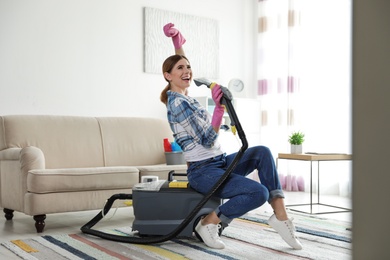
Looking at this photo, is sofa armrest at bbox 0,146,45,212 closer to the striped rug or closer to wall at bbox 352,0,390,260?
the striped rug

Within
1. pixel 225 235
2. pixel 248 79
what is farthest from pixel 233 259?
pixel 248 79

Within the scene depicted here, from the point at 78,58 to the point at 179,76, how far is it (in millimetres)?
2097

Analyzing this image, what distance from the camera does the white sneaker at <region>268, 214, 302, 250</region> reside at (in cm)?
225

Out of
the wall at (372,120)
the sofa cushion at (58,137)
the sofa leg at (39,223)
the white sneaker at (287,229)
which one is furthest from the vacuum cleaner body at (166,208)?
the wall at (372,120)

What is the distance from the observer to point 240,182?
90.5 inches

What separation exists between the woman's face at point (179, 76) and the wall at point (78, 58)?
198 cm

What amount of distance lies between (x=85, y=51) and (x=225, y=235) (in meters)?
2.51

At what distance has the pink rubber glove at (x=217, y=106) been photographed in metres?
2.27

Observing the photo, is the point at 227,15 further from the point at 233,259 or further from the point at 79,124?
the point at 233,259

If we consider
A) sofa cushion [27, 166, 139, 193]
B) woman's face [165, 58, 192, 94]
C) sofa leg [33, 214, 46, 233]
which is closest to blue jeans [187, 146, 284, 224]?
woman's face [165, 58, 192, 94]

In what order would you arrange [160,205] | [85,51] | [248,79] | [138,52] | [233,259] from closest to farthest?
[233,259] → [160,205] → [85,51] → [138,52] → [248,79]

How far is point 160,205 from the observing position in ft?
8.24

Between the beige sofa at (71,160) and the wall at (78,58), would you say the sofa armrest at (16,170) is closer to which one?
the beige sofa at (71,160)

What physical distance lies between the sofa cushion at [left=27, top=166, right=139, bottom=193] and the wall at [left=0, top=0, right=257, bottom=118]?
1329mm
